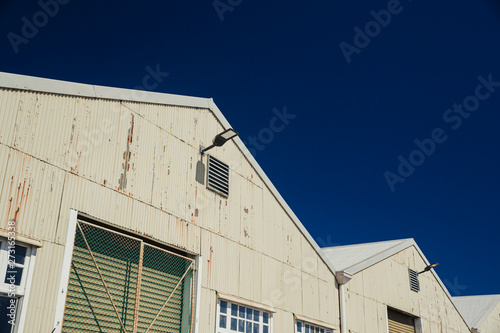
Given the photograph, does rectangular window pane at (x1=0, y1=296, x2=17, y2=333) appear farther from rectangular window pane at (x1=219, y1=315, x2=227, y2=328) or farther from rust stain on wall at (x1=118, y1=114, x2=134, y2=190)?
rectangular window pane at (x1=219, y1=315, x2=227, y2=328)

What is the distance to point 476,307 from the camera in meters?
35.2

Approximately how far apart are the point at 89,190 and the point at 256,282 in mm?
5649

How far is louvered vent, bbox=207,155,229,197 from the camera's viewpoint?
518 inches

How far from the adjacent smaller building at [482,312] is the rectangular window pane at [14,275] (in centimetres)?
2651

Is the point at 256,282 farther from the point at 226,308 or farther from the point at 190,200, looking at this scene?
the point at 190,200

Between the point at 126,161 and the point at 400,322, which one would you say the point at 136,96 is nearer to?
the point at 126,161

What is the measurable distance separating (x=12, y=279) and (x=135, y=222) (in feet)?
9.83

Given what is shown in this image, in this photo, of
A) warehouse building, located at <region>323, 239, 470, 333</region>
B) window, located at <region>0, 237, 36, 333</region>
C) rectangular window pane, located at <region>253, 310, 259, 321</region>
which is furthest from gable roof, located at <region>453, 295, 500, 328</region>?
window, located at <region>0, 237, 36, 333</region>

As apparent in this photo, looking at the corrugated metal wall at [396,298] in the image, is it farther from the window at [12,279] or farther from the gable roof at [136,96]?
the window at [12,279]

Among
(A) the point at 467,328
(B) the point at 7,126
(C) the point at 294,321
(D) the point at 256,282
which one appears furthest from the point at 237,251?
(A) the point at 467,328

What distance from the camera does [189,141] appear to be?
42.1ft

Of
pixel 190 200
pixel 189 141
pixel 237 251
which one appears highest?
pixel 189 141

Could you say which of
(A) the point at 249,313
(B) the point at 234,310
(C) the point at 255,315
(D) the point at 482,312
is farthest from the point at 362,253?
(D) the point at 482,312

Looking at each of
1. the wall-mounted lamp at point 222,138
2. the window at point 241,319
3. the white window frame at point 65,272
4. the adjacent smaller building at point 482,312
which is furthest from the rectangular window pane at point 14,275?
the adjacent smaller building at point 482,312
